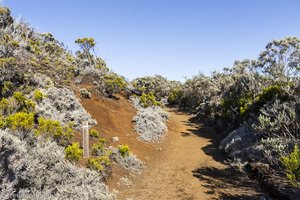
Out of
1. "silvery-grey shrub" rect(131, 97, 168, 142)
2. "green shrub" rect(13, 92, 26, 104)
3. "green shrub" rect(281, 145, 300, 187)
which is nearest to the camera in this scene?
"green shrub" rect(281, 145, 300, 187)

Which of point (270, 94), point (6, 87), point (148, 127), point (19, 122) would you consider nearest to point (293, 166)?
point (19, 122)

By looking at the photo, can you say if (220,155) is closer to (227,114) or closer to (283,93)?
(283,93)

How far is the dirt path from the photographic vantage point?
34.0 ft

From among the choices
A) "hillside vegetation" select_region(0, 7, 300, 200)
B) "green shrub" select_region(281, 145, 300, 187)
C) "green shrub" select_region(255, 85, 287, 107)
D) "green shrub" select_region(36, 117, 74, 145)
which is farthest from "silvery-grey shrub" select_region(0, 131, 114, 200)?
"green shrub" select_region(255, 85, 287, 107)

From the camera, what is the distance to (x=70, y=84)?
2167 centimetres

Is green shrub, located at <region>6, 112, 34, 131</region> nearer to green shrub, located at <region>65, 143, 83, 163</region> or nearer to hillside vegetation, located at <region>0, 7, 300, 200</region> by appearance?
hillside vegetation, located at <region>0, 7, 300, 200</region>

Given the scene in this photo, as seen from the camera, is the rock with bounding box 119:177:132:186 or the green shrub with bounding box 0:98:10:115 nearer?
the rock with bounding box 119:177:132:186

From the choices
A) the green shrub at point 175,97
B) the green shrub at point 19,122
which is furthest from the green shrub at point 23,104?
the green shrub at point 175,97

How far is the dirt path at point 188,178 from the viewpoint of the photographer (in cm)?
1035

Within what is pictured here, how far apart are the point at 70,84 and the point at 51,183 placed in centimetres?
1441

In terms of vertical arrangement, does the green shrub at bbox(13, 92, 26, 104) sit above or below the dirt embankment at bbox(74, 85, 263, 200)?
above

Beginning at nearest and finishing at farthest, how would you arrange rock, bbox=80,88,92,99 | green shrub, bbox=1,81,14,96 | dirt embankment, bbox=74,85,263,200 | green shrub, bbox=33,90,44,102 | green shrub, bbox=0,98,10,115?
dirt embankment, bbox=74,85,263,200 < green shrub, bbox=0,98,10,115 < green shrub, bbox=33,90,44,102 < green shrub, bbox=1,81,14,96 < rock, bbox=80,88,92,99

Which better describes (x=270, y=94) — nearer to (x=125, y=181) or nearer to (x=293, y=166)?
(x=293, y=166)

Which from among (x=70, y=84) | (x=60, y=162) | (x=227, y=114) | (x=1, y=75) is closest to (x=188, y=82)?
(x=227, y=114)
